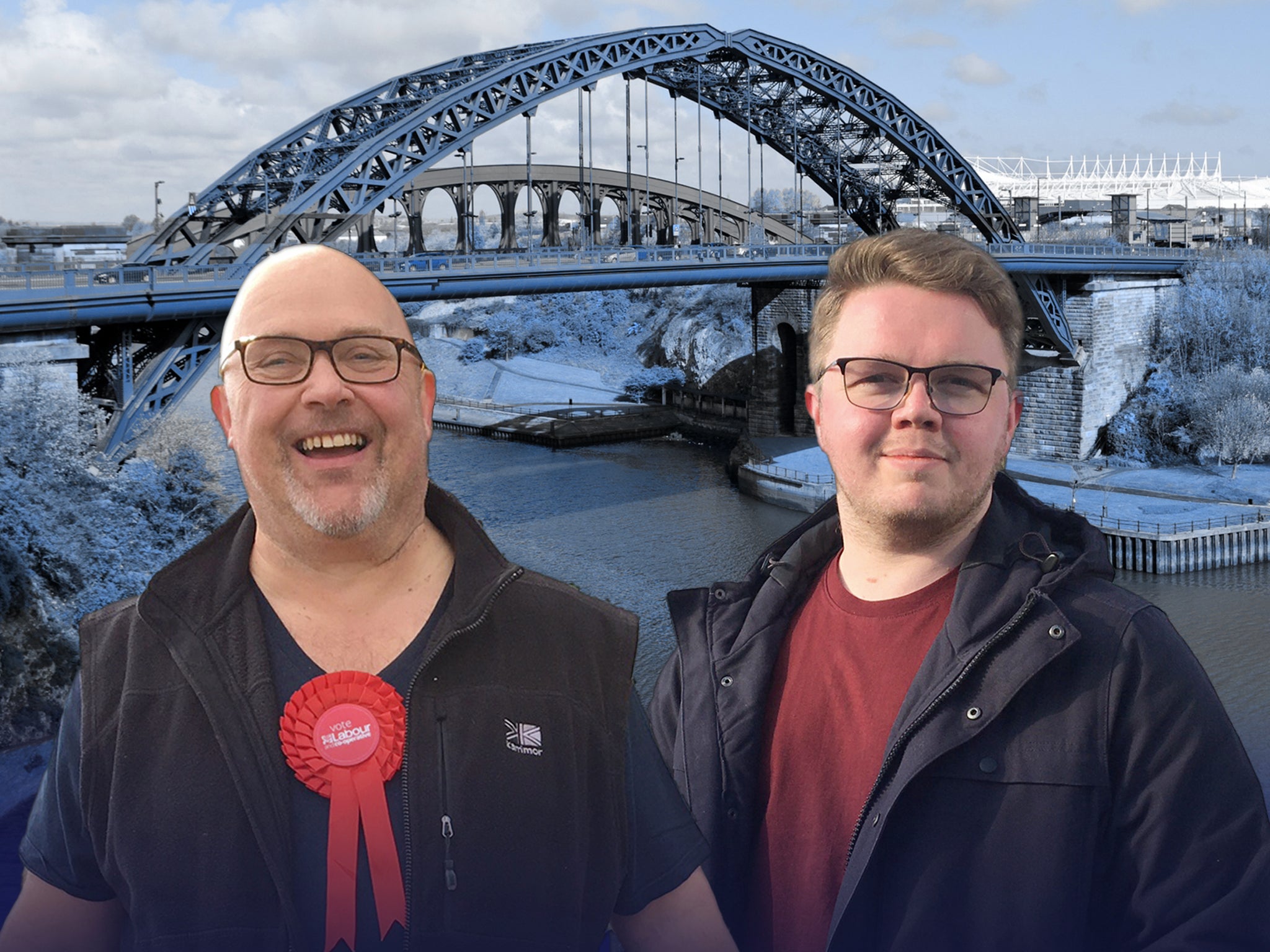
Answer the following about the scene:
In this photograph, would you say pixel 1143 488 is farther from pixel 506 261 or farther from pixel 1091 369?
pixel 506 261

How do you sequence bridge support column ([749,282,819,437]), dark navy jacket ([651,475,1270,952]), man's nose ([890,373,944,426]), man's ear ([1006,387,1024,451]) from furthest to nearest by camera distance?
bridge support column ([749,282,819,437]) → man's ear ([1006,387,1024,451]) → man's nose ([890,373,944,426]) → dark navy jacket ([651,475,1270,952])

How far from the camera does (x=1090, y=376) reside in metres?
33.5

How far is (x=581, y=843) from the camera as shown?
2.44 m

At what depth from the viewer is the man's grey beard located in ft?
7.41

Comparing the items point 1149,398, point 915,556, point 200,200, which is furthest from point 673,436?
point 915,556

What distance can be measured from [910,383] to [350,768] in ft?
4.64

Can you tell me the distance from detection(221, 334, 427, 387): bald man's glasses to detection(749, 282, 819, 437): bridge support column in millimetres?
35912

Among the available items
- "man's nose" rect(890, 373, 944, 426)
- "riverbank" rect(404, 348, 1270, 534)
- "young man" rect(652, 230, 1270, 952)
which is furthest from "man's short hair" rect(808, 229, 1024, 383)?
"riverbank" rect(404, 348, 1270, 534)

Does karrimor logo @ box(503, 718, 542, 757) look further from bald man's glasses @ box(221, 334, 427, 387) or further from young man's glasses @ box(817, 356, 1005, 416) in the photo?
young man's glasses @ box(817, 356, 1005, 416)

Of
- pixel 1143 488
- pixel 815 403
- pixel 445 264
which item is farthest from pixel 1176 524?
pixel 815 403

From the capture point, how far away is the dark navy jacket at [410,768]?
227 centimetres

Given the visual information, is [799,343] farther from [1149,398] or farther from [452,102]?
[452,102]

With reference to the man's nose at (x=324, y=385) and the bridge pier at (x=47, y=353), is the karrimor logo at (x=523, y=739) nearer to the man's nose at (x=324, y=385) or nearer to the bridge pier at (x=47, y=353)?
the man's nose at (x=324, y=385)

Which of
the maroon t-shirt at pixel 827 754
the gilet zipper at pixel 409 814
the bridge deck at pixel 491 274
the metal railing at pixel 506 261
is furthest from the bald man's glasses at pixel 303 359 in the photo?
the bridge deck at pixel 491 274
